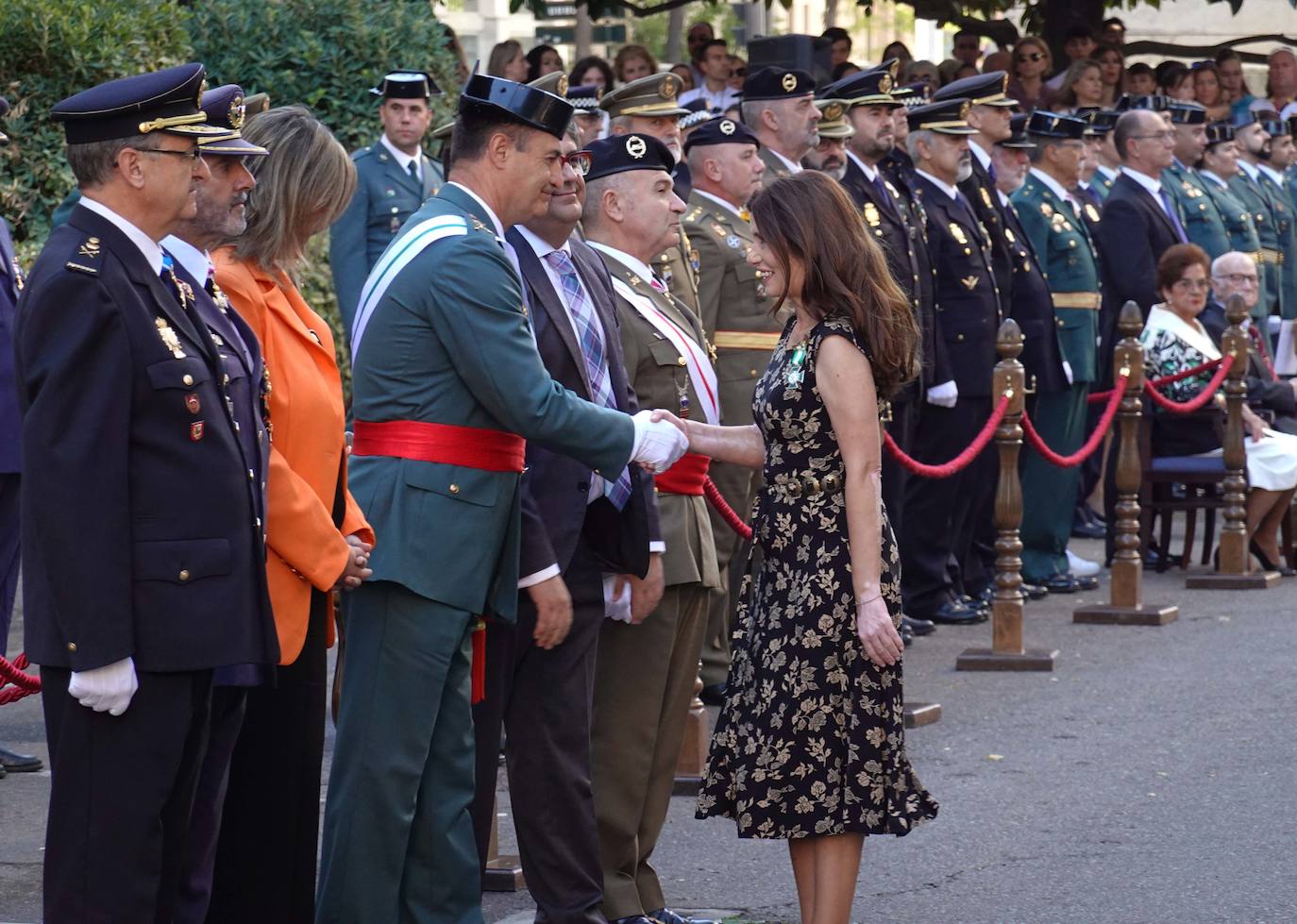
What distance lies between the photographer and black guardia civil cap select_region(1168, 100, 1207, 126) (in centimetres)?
1468

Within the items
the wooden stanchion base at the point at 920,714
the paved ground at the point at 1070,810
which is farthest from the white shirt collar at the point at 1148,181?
the wooden stanchion base at the point at 920,714

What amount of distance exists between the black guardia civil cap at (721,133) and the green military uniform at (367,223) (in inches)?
95.3

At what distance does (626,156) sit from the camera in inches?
225

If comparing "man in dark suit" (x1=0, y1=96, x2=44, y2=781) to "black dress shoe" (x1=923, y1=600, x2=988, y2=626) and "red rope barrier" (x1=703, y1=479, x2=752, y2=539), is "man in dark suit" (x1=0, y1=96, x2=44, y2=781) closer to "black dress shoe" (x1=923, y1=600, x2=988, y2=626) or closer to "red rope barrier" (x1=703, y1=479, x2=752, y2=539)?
"red rope barrier" (x1=703, y1=479, x2=752, y2=539)

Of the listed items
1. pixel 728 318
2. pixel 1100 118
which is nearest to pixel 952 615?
pixel 728 318

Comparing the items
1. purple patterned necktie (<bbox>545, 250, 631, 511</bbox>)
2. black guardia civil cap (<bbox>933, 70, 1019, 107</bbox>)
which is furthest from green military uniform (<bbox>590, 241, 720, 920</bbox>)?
black guardia civil cap (<bbox>933, 70, 1019, 107</bbox>)

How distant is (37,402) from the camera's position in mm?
3783

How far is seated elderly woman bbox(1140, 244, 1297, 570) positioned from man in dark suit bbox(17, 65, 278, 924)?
8414 millimetres

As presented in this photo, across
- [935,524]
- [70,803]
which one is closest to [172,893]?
[70,803]

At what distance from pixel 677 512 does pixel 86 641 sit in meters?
2.11

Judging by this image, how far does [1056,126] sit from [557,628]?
7.54 metres

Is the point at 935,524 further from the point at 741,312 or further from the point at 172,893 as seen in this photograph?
the point at 172,893

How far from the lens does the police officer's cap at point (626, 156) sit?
5715mm

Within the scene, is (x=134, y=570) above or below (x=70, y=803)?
above
